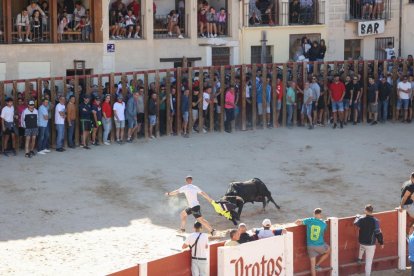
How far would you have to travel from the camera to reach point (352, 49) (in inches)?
1421

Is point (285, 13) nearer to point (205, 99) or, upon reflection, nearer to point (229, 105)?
point (229, 105)

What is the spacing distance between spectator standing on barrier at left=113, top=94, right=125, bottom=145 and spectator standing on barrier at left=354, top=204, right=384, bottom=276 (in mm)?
10299

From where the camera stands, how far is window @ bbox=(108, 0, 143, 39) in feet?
104

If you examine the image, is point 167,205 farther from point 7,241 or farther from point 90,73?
point 90,73

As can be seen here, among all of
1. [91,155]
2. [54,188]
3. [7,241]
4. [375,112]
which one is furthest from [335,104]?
[7,241]

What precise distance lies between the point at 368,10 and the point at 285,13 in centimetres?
314

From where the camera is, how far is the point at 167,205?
23.5 m

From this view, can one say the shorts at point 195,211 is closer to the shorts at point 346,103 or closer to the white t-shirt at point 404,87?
the shorts at point 346,103

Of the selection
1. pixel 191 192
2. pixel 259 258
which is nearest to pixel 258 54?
pixel 191 192

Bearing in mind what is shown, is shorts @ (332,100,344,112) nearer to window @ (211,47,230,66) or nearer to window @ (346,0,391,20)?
window @ (211,47,230,66)

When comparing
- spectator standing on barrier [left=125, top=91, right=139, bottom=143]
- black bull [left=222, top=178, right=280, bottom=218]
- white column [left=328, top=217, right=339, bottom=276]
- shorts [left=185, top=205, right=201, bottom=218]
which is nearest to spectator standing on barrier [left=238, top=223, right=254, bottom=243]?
white column [left=328, top=217, right=339, bottom=276]

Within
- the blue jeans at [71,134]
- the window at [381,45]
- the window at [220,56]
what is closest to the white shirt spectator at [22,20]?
the blue jeans at [71,134]

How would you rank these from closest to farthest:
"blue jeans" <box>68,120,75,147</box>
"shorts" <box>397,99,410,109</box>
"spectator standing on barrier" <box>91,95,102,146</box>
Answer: "blue jeans" <box>68,120,75,147</box> < "spectator standing on barrier" <box>91,95,102,146</box> < "shorts" <box>397,99,410,109</box>

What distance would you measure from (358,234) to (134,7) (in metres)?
14.8
